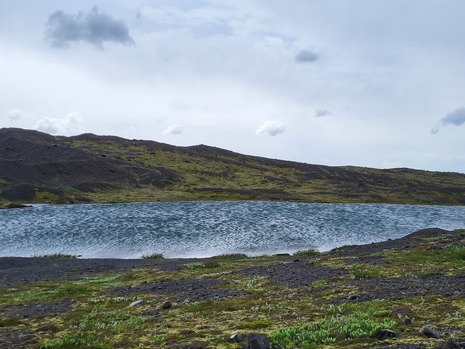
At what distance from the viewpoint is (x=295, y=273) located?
106ft

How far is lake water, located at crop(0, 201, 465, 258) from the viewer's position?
66125mm

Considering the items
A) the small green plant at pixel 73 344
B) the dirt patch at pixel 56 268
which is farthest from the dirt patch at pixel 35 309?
→ the dirt patch at pixel 56 268

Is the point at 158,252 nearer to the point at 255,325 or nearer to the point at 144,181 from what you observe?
the point at 255,325

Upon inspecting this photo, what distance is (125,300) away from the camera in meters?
26.7

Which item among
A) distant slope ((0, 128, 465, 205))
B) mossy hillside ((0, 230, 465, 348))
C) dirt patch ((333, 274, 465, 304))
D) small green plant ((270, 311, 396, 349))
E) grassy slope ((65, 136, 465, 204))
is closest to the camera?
small green plant ((270, 311, 396, 349))

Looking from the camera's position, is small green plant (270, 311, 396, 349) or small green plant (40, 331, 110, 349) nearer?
small green plant (270, 311, 396, 349)

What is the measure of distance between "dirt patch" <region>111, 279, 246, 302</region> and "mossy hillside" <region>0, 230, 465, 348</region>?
0.39 meters

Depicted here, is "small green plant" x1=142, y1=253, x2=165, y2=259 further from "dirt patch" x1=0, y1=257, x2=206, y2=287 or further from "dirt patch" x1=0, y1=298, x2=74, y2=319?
"dirt patch" x1=0, y1=298, x2=74, y2=319

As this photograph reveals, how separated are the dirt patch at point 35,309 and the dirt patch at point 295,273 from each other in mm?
12556

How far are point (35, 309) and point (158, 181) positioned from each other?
13063 centimetres

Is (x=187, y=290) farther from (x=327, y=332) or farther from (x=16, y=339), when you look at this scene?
(x=327, y=332)

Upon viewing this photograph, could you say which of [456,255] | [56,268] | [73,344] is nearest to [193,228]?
[56,268]

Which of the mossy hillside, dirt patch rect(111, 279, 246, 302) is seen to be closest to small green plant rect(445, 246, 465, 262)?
the mossy hillside

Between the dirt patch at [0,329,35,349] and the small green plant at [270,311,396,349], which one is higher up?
the small green plant at [270,311,396,349]
